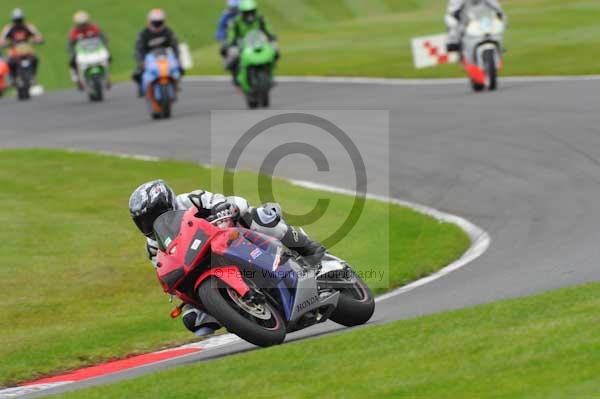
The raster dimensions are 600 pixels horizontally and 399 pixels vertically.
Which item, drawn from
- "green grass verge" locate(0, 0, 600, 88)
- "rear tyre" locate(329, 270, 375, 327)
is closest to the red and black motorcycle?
"rear tyre" locate(329, 270, 375, 327)

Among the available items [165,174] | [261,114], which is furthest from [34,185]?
[261,114]

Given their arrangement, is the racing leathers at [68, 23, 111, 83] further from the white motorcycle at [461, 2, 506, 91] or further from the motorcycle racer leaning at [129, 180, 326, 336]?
the motorcycle racer leaning at [129, 180, 326, 336]

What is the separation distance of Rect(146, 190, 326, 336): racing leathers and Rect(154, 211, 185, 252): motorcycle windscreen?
227mm

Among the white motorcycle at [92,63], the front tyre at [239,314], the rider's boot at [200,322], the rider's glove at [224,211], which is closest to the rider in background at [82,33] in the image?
the white motorcycle at [92,63]

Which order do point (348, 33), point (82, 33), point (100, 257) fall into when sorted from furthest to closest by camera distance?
point (348, 33) → point (82, 33) → point (100, 257)

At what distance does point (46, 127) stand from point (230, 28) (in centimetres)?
473

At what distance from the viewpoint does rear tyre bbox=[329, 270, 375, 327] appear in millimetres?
9820

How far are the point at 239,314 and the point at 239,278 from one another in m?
0.26

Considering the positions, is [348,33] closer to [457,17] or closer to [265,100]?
[265,100]

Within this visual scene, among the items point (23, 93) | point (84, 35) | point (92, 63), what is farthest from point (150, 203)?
point (23, 93)

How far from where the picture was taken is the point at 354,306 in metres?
9.87

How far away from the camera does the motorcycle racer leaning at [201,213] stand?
9.25m

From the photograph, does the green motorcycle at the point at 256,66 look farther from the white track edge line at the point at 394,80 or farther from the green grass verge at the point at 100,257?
the green grass verge at the point at 100,257

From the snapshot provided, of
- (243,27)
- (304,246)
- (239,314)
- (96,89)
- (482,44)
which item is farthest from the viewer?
(96,89)
